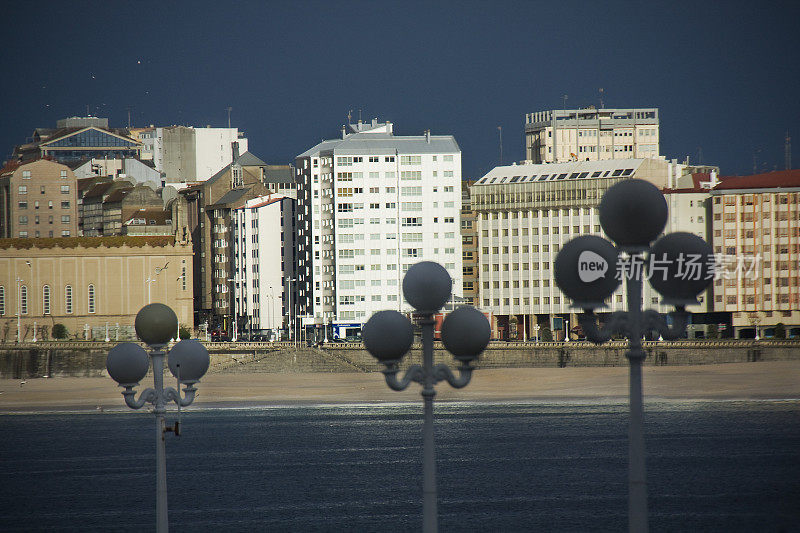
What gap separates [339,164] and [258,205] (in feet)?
53.6

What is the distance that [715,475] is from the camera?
65.0m

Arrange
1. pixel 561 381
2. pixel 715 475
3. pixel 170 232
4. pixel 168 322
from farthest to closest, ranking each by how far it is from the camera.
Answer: pixel 170 232, pixel 561 381, pixel 715 475, pixel 168 322

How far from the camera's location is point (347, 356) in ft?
433

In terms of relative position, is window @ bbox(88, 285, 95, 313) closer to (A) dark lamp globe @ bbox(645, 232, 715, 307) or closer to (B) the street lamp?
(B) the street lamp

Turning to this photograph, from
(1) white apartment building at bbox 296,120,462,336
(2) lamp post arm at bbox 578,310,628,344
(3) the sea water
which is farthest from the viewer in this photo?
(1) white apartment building at bbox 296,120,462,336

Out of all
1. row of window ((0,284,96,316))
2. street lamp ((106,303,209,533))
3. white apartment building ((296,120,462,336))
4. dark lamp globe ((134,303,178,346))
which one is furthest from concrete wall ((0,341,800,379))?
dark lamp globe ((134,303,178,346))

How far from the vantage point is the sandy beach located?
359 ft

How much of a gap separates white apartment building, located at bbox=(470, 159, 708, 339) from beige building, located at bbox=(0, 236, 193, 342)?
3831 cm

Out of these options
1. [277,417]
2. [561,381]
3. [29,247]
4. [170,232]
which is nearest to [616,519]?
[277,417]

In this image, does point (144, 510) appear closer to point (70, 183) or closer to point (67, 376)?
point (67, 376)

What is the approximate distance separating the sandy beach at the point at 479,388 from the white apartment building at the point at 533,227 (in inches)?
905

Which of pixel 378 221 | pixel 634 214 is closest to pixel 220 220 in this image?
pixel 378 221

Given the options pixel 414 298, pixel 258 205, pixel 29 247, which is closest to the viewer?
pixel 414 298

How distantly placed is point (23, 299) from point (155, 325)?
14199 cm
